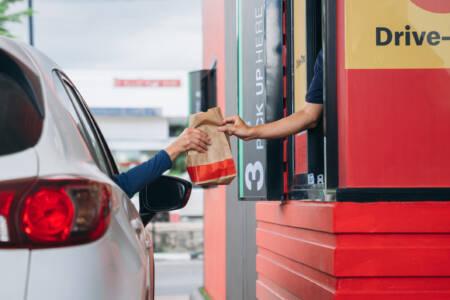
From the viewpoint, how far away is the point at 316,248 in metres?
3.10

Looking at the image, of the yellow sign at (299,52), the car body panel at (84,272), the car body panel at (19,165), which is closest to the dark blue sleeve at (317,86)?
the yellow sign at (299,52)

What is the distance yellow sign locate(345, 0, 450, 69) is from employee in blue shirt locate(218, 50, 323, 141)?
471 millimetres

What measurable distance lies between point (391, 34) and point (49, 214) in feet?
5.93

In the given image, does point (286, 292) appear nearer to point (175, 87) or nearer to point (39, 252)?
point (39, 252)

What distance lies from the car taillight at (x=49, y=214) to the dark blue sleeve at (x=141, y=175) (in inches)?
37.9

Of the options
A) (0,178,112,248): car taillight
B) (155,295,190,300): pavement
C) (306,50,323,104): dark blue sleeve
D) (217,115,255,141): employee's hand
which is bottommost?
(155,295,190,300): pavement

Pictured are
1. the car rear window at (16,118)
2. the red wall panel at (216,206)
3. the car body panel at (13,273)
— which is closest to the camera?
the car body panel at (13,273)

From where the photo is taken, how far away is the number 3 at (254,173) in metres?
4.25

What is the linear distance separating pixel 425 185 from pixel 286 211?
3.95 ft

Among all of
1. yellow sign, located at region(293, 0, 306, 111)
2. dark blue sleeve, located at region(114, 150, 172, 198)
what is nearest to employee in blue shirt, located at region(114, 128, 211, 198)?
dark blue sleeve, located at region(114, 150, 172, 198)

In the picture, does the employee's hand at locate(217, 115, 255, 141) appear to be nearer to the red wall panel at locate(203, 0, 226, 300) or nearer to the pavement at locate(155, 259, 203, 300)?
the red wall panel at locate(203, 0, 226, 300)

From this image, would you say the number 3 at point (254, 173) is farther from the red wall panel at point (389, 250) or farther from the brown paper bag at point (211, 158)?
the red wall panel at point (389, 250)

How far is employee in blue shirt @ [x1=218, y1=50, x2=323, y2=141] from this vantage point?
3.38m

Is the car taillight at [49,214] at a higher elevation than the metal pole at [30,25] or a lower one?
lower
